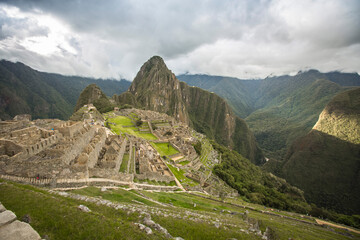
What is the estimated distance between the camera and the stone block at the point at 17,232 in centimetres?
411

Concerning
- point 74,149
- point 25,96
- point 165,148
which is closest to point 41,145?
point 74,149

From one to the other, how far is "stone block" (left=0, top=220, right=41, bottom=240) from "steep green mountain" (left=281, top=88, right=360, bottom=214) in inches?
4193

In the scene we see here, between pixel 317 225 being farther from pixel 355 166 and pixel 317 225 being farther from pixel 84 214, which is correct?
pixel 355 166

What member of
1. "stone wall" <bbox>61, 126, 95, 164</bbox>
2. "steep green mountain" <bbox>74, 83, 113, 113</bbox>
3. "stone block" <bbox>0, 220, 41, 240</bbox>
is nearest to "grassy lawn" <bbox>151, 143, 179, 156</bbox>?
"stone wall" <bbox>61, 126, 95, 164</bbox>

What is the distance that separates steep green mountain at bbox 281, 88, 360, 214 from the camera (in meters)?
77.6

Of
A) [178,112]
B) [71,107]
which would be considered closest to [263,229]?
[178,112]

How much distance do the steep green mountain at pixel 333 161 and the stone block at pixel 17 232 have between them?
4193 inches

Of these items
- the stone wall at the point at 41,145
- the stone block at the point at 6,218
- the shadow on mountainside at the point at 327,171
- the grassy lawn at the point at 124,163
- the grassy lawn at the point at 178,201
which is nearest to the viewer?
the stone block at the point at 6,218

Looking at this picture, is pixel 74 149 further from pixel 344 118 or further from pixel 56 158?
pixel 344 118

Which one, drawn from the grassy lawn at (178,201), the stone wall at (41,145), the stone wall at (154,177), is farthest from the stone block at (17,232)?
the stone wall at (154,177)

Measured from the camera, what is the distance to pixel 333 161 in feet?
315

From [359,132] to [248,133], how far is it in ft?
306

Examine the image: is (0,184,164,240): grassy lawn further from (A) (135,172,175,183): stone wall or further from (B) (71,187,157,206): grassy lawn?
(A) (135,172,175,183): stone wall

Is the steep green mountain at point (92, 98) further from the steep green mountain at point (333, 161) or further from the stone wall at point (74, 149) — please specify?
the steep green mountain at point (333, 161)
